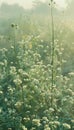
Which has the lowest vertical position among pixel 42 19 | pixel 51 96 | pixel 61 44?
pixel 51 96

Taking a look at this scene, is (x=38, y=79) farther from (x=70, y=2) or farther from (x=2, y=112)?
(x=70, y=2)

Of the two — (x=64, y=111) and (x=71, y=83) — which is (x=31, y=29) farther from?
(x=64, y=111)

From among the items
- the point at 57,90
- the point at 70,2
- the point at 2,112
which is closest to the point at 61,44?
the point at 57,90

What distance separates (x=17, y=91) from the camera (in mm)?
8070

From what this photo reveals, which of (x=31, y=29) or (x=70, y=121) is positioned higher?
(x=31, y=29)

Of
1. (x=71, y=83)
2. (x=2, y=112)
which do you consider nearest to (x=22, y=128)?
(x=2, y=112)

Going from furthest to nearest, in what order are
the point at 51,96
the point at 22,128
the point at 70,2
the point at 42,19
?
1. the point at 70,2
2. the point at 42,19
3. the point at 51,96
4. the point at 22,128

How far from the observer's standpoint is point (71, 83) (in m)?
8.91

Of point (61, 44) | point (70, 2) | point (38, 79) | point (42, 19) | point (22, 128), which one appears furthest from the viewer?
point (70, 2)

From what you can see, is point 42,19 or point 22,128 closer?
point 22,128

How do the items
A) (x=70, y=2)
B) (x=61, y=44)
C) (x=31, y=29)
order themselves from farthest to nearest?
1. (x=70, y=2)
2. (x=31, y=29)
3. (x=61, y=44)

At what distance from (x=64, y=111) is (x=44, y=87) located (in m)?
0.61

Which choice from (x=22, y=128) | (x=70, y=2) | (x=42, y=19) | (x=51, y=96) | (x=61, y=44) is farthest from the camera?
(x=70, y=2)

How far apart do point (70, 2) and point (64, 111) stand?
20.2m
